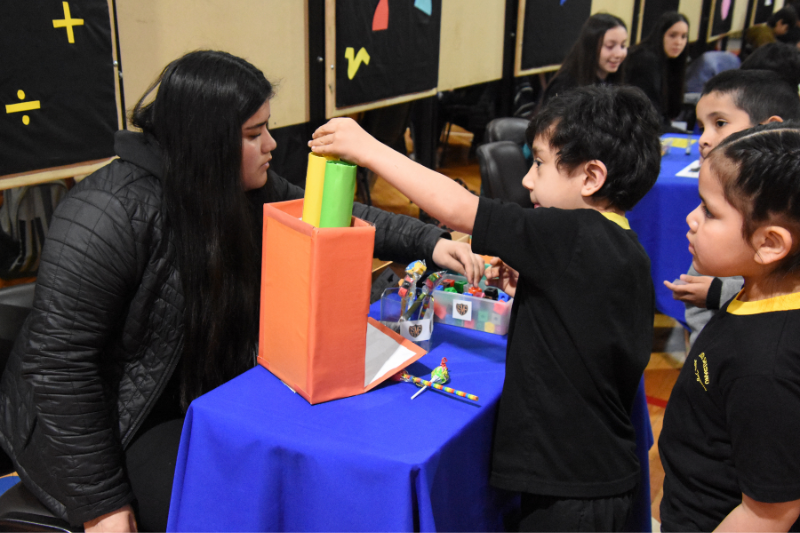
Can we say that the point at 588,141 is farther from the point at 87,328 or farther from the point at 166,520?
the point at 166,520

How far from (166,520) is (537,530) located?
2.40 ft

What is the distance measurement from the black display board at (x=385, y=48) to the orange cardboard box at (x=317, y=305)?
2117 millimetres

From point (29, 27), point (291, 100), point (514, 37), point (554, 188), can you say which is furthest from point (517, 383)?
point (514, 37)

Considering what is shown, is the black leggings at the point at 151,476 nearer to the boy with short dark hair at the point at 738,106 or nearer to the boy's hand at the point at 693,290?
the boy's hand at the point at 693,290

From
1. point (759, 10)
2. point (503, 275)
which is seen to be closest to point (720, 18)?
point (759, 10)

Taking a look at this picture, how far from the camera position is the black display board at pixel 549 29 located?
4.68 meters

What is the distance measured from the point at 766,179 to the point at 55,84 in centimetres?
198

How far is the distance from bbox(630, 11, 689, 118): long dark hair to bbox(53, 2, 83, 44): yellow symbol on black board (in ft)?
12.1

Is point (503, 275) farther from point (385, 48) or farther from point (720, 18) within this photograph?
point (720, 18)

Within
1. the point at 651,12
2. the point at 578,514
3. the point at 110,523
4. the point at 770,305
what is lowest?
the point at 110,523

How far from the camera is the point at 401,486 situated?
0.90 metres

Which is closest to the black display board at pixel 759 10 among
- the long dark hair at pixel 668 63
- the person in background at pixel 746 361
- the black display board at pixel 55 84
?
the long dark hair at pixel 668 63

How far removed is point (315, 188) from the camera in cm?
102

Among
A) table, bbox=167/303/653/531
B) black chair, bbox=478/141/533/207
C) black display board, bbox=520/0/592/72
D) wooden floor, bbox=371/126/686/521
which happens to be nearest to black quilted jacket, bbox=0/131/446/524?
table, bbox=167/303/653/531
